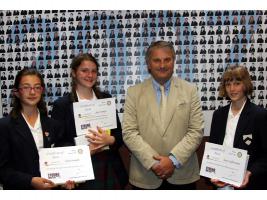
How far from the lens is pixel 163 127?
9.02 ft

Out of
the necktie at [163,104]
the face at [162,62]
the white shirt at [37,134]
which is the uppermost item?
the face at [162,62]

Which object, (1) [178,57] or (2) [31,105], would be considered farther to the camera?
(1) [178,57]

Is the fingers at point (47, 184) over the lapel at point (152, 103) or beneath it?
beneath

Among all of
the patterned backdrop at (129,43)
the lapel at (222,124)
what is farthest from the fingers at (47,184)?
the patterned backdrop at (129,43)

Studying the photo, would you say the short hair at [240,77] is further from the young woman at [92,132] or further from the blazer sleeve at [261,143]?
the young woman at [92,132]

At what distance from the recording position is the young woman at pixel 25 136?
2.32 metres

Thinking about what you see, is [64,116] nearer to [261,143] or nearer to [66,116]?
[66,116]

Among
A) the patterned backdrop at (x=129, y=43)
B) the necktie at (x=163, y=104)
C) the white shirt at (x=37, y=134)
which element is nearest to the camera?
the white shirt at (x=37, y=134)

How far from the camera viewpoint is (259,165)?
2441 millimetres

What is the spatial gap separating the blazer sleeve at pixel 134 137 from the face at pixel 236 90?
2.41 ft

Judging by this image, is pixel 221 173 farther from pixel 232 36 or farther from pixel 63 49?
pixel 63 49

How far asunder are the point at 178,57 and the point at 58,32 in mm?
1336

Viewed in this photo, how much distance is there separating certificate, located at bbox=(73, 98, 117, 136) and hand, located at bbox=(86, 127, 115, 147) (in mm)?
44
